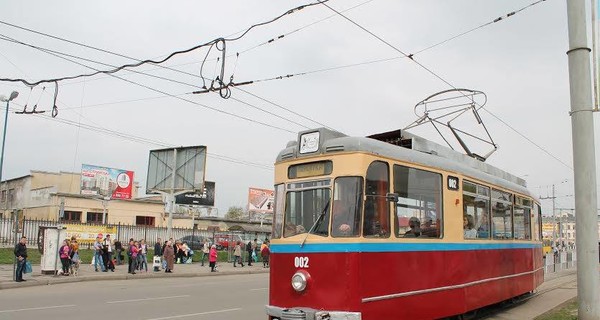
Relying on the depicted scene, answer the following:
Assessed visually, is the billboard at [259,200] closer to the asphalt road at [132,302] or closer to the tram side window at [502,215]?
the asphalt road at [132,302]

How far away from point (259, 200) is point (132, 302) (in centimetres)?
4889

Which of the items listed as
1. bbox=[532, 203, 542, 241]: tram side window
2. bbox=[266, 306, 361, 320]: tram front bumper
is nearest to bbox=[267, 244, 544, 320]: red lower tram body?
bbox=[266, 306, 361, 320]: tram front bumper

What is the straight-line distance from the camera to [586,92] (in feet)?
27.3

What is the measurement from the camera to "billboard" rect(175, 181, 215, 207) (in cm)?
5688

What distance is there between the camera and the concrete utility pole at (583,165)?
26.8 ft

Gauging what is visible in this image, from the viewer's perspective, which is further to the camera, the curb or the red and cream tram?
the curb

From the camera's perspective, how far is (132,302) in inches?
555

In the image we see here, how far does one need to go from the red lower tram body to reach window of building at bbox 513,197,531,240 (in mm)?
3052

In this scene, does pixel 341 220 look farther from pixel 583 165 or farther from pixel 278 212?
pixel 583 165

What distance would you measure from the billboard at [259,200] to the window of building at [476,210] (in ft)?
169

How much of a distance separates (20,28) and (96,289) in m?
8.78

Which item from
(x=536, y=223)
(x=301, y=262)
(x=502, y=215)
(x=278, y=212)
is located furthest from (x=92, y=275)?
(x=301, y=262)

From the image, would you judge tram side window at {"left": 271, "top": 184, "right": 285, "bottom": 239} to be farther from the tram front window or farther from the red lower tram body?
the red lower tram body

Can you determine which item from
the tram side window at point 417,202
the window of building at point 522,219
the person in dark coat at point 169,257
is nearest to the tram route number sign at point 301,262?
the tram side window at point 417,202
